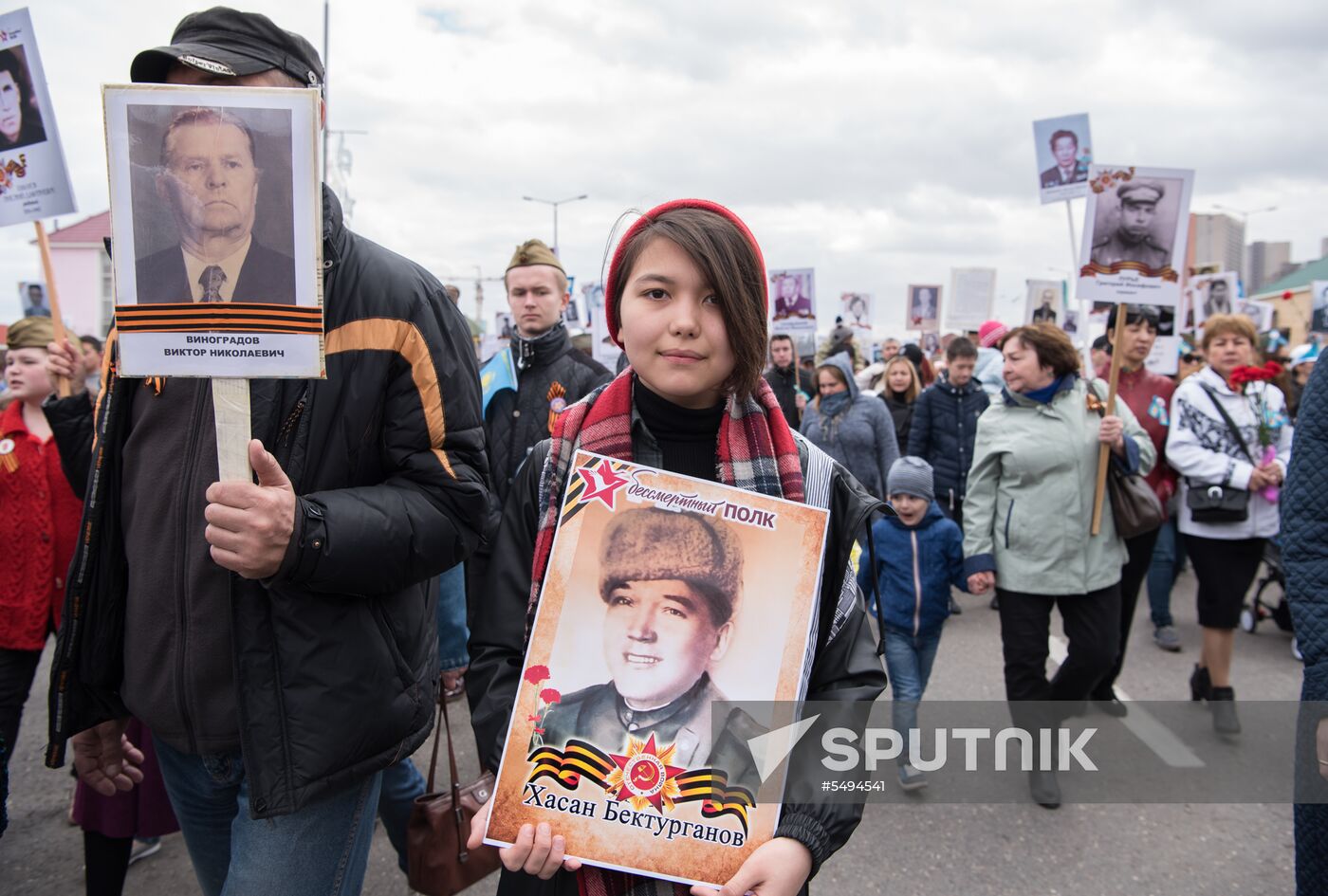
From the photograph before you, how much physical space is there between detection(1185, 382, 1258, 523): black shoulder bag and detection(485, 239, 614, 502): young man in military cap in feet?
10.5

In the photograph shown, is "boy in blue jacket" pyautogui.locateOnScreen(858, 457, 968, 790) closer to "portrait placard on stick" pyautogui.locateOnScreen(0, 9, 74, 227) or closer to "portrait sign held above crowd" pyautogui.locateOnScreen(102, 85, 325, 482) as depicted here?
"portrait sign held above crowd" pyautogui.locateOnScreen(102, 85, 325, 482)

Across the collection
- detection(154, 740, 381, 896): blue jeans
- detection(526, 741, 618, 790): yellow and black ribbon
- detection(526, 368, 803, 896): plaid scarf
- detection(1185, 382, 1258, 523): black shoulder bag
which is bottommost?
detection(154, 740, 381, 896): blue jeans

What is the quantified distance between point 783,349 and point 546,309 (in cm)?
507

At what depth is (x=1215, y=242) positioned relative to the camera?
63.6 metres

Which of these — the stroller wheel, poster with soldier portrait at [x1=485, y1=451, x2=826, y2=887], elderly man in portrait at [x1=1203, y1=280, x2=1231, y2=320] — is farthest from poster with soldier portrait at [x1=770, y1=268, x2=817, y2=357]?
poster with soldier portrait at [x1=485, y1=451, x2=826, y2=887]

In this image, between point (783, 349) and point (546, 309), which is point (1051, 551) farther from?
point (783, 349)

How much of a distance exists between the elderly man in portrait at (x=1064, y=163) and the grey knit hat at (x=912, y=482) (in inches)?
197

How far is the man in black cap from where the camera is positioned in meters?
1.65

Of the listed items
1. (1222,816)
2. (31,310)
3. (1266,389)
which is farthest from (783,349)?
(31,310)

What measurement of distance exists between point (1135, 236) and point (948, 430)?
2474 millimetres

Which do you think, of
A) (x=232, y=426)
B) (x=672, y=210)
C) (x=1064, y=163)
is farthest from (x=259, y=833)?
(x=1064, y=163)

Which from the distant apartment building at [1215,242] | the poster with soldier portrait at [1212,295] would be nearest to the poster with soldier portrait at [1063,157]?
the poster with soldier portrait at [1212,295]

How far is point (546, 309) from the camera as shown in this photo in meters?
4.41

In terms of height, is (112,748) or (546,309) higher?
(546,309)
